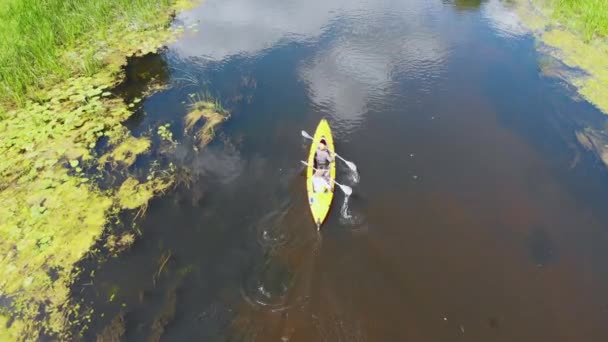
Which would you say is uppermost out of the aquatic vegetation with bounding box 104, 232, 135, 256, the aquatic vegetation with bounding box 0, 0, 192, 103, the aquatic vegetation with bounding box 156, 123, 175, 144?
the aquatic vegetation with bounding box 0, 0, 192, 103

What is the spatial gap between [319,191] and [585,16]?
16.1 meters

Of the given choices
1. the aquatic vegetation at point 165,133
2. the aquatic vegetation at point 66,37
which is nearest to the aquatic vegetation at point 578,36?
the aquatic vegetation at point 165,133

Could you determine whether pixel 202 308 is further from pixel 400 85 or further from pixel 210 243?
pixel 400 85

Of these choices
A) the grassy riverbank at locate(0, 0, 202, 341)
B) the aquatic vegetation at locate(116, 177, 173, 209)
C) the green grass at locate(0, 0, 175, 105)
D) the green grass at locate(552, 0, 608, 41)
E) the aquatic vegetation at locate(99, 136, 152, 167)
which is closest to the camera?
the grassy riverbank at locate(0, 0, 202, 341)

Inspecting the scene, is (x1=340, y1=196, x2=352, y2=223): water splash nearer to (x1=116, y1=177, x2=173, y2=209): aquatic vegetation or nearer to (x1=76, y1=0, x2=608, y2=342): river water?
(x1=76, y1=0, x2=608, y2=342): river water

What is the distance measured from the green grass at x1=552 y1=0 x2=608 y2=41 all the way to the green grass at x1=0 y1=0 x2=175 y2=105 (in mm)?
19424

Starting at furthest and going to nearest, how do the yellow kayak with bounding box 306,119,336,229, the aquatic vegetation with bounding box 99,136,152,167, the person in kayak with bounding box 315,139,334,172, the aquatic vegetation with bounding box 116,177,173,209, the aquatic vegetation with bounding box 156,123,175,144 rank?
the aquatic vegetation with bounding box 156,123,175,144
the aquatic vegetation with bounding box 99,136,152,167
the person in kayak with bounding box 315,139,334,172
the aquatic vegetation with bounding box 116,177,173,209
the yellow kayak with bounding box 306,119,336,229

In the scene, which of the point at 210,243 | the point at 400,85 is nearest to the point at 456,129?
the point at 400,85

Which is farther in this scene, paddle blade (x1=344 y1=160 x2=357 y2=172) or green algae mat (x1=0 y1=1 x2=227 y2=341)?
paddle blade (x1=344 y1=160 x2=357 y2=172)

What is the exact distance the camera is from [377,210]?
31.1ft

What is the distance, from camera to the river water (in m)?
7.47

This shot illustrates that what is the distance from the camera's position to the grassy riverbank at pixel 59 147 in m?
7.92

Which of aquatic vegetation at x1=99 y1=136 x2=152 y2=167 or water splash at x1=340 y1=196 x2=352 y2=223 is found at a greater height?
aquatic vegetation at x1=99 y1=136 x2=152 y2=167

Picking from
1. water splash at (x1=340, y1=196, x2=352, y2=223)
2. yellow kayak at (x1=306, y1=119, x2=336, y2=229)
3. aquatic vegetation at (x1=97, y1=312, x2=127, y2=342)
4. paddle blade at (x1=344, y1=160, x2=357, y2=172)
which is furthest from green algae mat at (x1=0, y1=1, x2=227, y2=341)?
water splash at (x1=340, y1=196, x2=352, y2=223)
